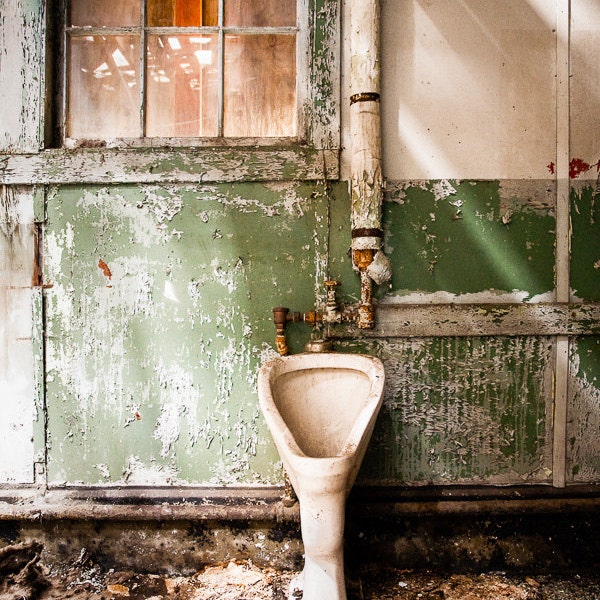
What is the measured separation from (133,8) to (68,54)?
0.34 m

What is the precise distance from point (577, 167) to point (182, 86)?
5.46 ft

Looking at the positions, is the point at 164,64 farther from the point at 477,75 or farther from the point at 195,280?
the point at 477,75

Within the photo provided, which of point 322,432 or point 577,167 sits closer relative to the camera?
point 322,432

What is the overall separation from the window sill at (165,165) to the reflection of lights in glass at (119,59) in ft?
1.37

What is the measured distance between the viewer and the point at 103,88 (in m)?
1.81

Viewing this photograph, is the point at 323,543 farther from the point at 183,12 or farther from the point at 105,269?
the point at 183,12

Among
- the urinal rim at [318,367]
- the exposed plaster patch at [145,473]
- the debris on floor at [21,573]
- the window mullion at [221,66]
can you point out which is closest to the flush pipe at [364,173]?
the urinal rim at [318,367]

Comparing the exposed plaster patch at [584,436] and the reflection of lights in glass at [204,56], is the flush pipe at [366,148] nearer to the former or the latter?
the reflection of lights in glass at [204,56]

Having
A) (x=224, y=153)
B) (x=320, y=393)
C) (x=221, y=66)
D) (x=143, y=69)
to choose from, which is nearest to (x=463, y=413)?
(x=320, y=393)

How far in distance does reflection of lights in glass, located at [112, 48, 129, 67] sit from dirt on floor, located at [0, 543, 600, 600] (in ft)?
6.57

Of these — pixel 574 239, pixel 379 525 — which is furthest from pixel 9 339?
pixel 574 239

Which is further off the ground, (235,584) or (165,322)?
(165,322)

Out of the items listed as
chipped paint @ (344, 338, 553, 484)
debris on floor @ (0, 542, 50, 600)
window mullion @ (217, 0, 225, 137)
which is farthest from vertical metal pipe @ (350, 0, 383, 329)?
debris on floor @ (0, 542, 50, 600)

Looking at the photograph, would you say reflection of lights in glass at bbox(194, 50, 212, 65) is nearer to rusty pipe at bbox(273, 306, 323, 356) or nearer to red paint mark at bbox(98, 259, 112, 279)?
red paint mark at bbox(98, 259, 112, 279)
